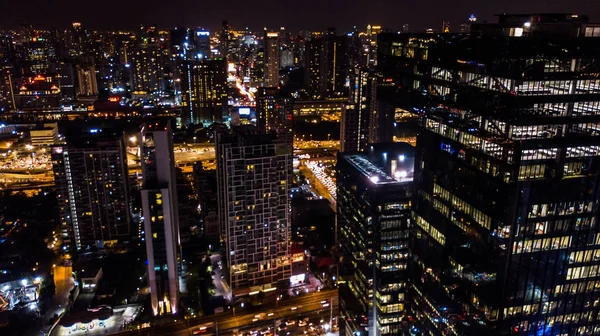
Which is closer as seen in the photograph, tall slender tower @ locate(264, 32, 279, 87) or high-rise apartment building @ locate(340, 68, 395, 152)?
high-rise apartment building @ locate(340, 68, 395, 152)

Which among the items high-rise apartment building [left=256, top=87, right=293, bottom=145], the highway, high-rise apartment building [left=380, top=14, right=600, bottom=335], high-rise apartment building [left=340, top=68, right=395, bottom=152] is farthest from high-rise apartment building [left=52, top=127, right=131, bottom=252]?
high-rise apartment building [left=380, top=14, right=600, bottom=335]

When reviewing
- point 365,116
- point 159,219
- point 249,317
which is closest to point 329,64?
point 365,116

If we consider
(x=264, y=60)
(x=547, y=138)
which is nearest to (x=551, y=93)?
(x=547, y=138)

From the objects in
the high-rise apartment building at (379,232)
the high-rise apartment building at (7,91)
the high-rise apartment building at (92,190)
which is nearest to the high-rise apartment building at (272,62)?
the high-rise apartment building at (7,91)

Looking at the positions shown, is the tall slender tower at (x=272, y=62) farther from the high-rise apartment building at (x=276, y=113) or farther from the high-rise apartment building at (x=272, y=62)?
the high-rise apartment building at (x=276, y=113)

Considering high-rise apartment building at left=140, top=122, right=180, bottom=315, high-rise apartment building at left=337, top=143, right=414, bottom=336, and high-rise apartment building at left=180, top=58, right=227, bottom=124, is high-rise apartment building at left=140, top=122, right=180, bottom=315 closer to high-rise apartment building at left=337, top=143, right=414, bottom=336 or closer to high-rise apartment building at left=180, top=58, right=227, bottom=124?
high-rise apartment building at left=337, top=143, right=414, bottom=336

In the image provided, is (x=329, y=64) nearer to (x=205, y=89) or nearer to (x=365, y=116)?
(x=205, y=89)
